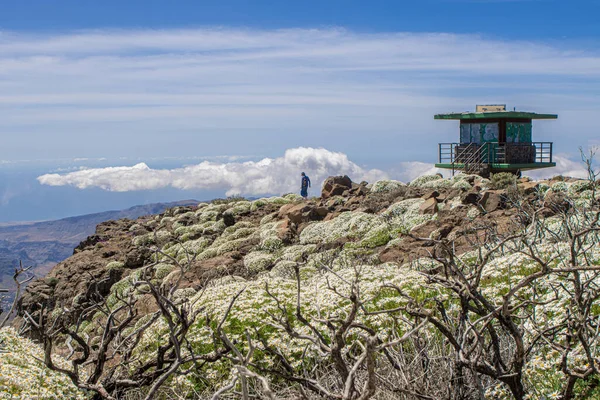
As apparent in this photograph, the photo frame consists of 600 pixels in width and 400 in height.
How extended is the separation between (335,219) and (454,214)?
13.0 ft

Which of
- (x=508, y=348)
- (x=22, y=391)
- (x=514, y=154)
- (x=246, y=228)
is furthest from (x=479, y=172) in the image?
(x=22, y=391)

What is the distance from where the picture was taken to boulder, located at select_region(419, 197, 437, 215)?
676 inches

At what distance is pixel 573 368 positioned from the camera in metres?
4.64

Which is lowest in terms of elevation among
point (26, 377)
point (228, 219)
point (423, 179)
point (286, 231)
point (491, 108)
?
point (228, 219)

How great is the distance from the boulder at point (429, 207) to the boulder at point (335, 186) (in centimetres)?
686

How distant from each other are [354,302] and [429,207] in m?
14.0

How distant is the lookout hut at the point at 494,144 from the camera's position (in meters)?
31.2

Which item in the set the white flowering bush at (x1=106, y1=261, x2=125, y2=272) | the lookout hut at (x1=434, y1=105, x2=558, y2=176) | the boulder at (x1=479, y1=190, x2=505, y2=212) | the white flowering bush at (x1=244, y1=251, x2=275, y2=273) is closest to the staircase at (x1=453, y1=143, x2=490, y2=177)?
the lookout hut at (x1=434, y1=105, x2=558, y2=176)

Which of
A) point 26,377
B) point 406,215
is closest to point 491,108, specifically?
point 406,215

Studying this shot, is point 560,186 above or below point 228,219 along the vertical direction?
above

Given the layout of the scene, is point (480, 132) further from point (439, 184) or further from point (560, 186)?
point (560, 186)

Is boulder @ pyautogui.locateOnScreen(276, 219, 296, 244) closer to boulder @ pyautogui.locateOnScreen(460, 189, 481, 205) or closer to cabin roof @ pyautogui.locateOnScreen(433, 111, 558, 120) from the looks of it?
boulder @ pyautogui.locateOnScreen(460, 189, 481, 205)

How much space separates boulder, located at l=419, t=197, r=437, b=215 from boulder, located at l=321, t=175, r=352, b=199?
270 inches

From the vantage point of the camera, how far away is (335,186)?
973 inches
